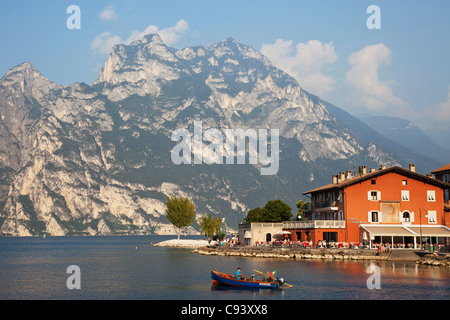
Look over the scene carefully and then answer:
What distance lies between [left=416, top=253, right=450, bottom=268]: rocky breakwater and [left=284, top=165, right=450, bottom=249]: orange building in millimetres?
11072

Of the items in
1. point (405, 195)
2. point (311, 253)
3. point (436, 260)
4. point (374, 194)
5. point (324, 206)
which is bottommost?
point (436, 260)

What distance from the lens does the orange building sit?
9550cm

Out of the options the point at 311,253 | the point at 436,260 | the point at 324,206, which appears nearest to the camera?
the point at 436,260

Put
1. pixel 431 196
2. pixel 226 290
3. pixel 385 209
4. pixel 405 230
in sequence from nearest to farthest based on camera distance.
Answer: pixel 226 290 < pixel 405 230 < pixel 385 209 < pixel 431 196

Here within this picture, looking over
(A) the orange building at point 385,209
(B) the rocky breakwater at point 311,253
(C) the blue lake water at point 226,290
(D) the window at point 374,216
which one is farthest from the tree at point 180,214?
(C) the blue lake water at point 226,290

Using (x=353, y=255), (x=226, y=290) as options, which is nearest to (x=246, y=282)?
(x=226, y=290)

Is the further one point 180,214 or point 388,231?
point 180,214

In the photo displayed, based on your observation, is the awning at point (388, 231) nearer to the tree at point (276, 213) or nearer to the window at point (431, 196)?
the window at point (431, 196)

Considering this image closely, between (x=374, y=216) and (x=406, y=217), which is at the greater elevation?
(x=374, y=216)

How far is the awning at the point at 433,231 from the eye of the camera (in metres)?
92.0

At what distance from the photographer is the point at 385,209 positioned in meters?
96.8

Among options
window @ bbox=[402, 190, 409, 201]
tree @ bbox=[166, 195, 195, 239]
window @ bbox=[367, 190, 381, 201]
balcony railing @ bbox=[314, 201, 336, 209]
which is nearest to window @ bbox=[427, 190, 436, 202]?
window @ bbox=[402, 190, 409, 201]

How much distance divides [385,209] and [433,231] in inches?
341

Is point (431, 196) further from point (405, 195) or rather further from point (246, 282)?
point (246, 282)
